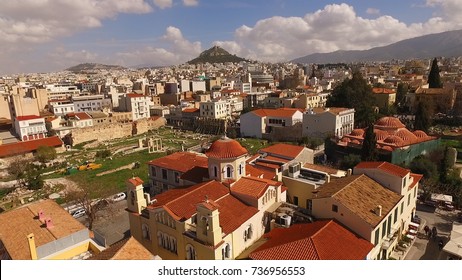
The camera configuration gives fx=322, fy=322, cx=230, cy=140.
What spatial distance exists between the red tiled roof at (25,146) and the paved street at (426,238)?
43674 mm

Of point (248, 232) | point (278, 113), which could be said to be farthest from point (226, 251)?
point (278, 113)

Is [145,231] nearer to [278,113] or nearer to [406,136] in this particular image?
[406,136]

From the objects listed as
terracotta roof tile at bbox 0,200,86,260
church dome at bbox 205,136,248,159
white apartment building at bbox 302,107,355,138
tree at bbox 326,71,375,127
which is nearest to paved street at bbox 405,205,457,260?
church dome at bbox 205,136,248,159

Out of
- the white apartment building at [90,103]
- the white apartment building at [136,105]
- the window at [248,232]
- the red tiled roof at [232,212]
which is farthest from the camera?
the white apartment building at [90,103]

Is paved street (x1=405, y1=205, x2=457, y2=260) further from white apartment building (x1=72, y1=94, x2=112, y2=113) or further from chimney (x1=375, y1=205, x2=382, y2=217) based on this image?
white apartment building (x1=72, y1=94, x2=112, y2=113)

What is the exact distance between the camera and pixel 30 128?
155 ft

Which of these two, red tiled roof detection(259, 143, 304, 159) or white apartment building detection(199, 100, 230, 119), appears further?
white apartment building detection(199, 100, 230, 119)

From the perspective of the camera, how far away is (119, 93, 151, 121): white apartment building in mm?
62616

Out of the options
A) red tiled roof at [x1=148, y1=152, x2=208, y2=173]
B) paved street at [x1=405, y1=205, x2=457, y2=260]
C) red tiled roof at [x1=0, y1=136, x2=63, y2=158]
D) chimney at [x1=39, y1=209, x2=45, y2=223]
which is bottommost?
paved street at [x1=405, y1=205, x2=457, y2=260]

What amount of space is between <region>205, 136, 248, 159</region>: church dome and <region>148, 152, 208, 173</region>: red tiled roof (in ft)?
12.2

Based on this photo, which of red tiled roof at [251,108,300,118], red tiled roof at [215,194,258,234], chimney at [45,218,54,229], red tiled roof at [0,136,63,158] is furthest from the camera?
red tiled roof at [251,108,300,118]

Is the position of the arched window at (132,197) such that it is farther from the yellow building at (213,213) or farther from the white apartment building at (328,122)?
the white apartment building at (328,122)

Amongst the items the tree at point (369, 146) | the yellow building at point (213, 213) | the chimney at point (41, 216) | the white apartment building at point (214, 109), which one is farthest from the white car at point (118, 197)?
the white apartment building at point (214, 109)

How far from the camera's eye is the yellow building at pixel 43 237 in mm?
11664
